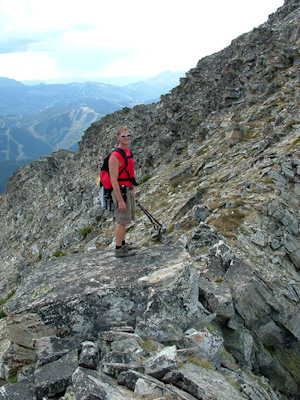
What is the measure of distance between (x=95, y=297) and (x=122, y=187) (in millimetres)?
3184

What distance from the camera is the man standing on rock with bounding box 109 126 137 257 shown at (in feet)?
26.7

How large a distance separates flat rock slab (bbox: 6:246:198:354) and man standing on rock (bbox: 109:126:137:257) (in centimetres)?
104

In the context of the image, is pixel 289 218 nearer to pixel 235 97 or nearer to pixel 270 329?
pixel 270 329

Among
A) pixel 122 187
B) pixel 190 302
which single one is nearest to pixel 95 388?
pixel 190 302

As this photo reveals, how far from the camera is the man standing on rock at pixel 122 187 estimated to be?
320 inches

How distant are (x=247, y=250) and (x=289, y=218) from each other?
9.21ft

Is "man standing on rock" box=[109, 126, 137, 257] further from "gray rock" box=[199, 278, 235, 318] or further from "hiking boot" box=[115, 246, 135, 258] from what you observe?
"gray rock" box=[199, 278, 235, 318]

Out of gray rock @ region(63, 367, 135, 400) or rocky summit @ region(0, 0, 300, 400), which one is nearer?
gray rock @ region(63, 367, 135, 400)

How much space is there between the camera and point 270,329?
835 centimetres

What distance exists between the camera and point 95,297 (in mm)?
6473

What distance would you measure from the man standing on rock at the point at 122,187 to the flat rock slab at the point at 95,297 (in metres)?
1.04

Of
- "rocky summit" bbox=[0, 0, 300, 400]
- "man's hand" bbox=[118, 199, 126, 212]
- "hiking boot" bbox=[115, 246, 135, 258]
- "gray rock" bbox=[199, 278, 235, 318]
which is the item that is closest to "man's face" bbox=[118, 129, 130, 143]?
"man's hand" bbox=[118, 199, 126, 212]

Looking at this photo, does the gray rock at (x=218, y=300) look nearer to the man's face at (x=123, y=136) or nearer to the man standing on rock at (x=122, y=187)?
the man standing on rock at (x=122, y=187)

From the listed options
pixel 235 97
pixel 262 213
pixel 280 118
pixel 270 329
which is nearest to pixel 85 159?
pixel 235 97
